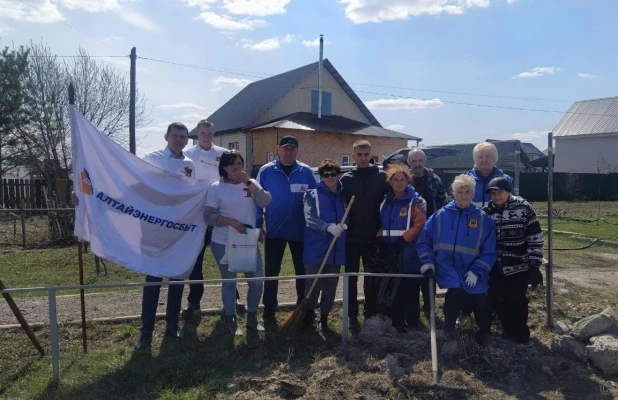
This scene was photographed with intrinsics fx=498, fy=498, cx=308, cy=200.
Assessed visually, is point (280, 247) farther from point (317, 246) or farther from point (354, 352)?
point (354, 352)

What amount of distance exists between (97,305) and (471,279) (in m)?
4.42

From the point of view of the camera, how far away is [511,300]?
487 cm

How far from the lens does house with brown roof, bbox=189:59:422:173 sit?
1054 inches

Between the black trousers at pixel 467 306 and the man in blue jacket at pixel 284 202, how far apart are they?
1.63 m

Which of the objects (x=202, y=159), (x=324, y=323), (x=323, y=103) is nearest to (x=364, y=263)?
(x=324, y=323)

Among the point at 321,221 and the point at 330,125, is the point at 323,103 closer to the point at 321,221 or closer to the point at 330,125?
the point at 330,125

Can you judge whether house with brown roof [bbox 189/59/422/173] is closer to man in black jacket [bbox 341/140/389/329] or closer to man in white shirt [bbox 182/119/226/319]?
man in white shirt [bbox 182/119/226/319]

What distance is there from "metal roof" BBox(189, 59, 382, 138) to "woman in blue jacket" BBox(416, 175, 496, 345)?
24403mm

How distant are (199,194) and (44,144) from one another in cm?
1239

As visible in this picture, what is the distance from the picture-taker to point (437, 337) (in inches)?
185

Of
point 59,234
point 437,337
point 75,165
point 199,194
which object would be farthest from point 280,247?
point 59,234

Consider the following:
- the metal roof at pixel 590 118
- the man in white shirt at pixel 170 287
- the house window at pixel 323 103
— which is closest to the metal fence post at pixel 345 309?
the man in white shirt at pixel 170 287

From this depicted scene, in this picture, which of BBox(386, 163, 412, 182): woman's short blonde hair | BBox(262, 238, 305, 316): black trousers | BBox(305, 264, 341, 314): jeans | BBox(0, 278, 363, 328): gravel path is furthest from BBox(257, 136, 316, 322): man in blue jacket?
BBox(0, 278, 363, 328): gravel path

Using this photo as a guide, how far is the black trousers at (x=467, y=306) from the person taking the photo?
4.69m
